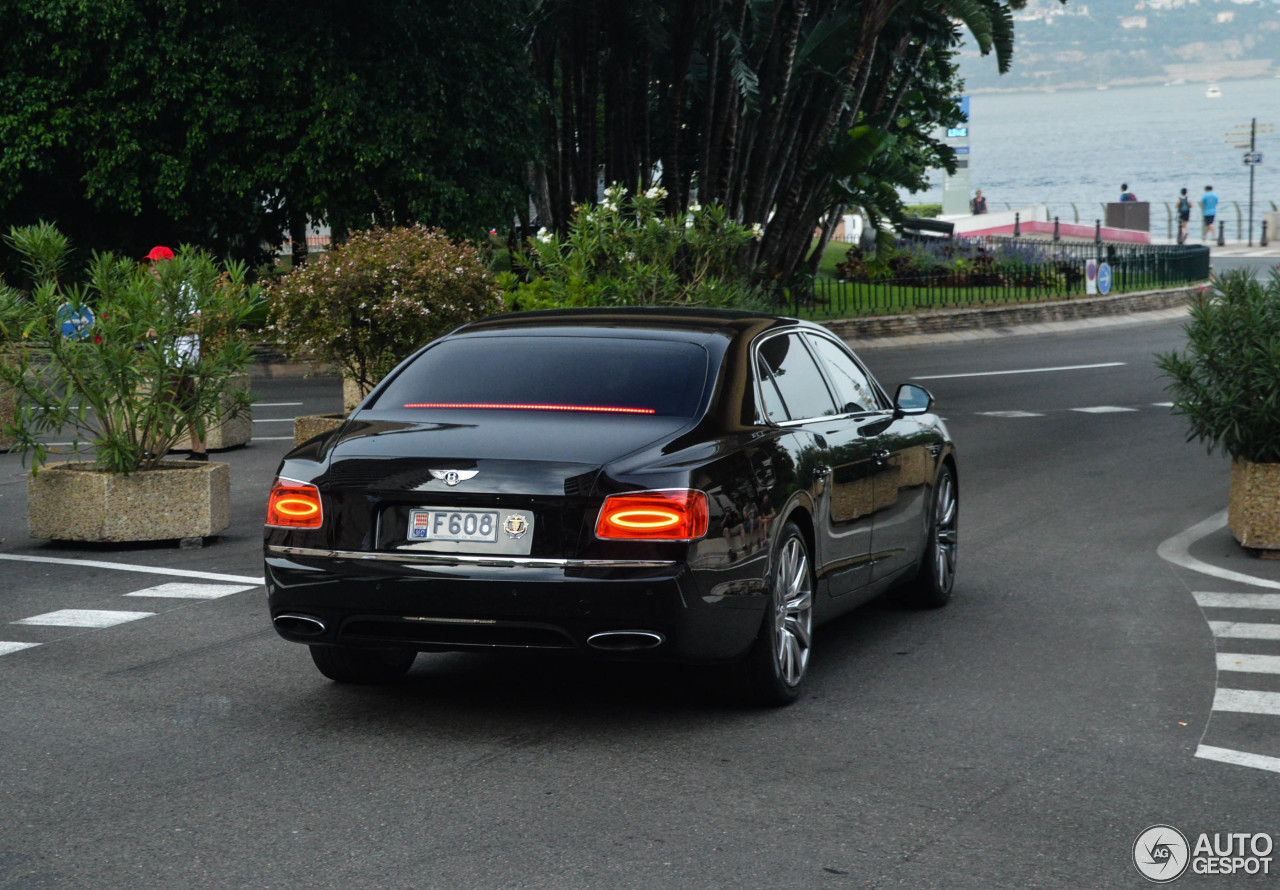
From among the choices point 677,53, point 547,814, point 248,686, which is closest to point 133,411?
point 248,686

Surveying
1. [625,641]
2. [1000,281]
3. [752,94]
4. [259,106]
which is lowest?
[625,641]

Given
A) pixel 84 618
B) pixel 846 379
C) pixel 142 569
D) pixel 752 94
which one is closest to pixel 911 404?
pixel 846 379

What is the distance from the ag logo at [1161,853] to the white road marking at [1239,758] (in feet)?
2.91

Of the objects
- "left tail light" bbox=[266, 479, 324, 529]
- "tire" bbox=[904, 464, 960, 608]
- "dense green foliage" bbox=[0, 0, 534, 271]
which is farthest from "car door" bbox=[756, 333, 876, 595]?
"dense green foliage" bbox=[0, 0, 534, 271]

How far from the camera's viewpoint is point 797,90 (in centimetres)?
3044

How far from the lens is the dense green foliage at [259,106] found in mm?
25047

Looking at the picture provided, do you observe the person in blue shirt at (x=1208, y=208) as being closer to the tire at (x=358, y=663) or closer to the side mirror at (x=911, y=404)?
the side mirror at (x=911, y=404)

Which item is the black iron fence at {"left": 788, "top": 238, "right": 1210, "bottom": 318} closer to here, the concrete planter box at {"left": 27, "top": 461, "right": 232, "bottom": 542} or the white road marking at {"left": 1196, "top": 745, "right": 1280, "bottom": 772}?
the concrete planter box at {"left": 27, "top": 461, "right": 232, "bottom": 542}

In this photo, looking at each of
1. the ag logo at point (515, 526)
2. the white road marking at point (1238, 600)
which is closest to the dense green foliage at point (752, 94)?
the white road marking at point (1238, 600)

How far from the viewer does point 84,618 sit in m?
8.54

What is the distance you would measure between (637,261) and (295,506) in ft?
34.1

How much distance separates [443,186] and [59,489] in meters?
15.4

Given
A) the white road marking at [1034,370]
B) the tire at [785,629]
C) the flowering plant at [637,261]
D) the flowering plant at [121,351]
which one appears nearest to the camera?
the tire at [785,629]

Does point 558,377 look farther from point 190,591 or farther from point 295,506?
point 190,591
